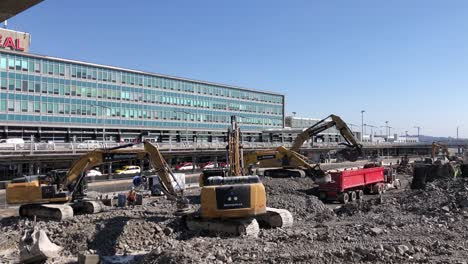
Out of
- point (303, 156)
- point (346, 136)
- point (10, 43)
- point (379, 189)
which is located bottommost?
point (379, 189)

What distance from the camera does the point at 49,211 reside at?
2608cm

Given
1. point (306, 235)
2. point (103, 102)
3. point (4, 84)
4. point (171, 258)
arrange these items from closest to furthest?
point (171, 258) → point (306, 235) → point (4, 84) → point (103, 102)

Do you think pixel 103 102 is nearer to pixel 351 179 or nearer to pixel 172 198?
pixel 351 179

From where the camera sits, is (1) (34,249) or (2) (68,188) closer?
(1) (34,249)

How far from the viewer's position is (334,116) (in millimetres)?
38094

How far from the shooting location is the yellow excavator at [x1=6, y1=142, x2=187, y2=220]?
2534 cm

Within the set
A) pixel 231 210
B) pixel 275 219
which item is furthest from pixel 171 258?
pixel 275 219

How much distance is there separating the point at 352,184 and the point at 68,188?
19.0 m

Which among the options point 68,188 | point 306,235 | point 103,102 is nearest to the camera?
point 306,235

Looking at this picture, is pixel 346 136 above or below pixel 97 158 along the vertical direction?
above

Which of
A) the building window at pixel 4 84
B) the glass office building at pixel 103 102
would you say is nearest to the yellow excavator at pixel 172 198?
the glass office building at pixel 103 102

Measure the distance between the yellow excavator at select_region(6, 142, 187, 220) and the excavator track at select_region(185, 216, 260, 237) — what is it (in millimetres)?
4635

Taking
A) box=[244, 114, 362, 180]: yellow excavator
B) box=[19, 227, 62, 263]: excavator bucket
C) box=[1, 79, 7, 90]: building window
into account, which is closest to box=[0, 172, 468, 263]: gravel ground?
box=[19, 227, 62, 263]: excavator bucket

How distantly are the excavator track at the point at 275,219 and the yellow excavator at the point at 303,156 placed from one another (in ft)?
48.9
